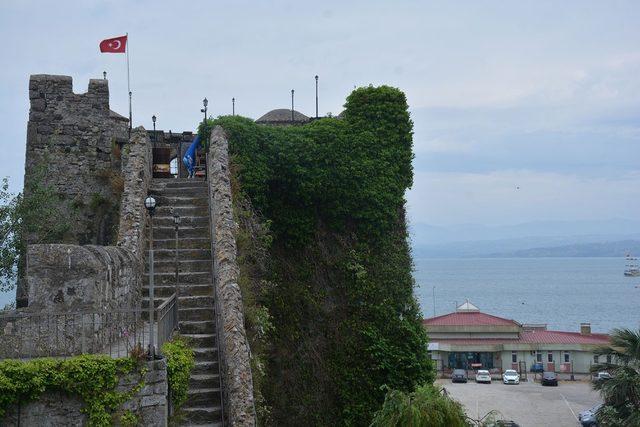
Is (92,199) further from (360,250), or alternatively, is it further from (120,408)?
(120,408)

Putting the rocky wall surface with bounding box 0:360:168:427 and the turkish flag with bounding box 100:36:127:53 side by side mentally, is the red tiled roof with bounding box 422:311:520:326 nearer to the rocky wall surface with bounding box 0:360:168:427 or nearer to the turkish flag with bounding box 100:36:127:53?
the turkish flag with bounding box 100:36:127:53

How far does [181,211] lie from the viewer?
715 inches

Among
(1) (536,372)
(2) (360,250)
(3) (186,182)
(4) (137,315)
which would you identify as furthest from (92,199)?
(1) (536,372)

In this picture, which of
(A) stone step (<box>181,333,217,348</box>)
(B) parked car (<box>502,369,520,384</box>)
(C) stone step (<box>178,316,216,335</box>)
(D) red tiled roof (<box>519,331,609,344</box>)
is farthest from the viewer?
(D) red tiled roof (<box>519,331,609,344</box>)

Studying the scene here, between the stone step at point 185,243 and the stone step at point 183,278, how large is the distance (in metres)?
0.94

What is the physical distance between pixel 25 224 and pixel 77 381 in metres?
11.0

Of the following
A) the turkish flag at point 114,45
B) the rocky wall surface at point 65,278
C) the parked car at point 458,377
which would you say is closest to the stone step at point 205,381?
the rocky wall surface at point 65,278

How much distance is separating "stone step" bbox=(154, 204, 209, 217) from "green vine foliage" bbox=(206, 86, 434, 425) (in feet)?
8.79

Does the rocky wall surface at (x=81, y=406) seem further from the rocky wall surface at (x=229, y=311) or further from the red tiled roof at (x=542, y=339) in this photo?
the red tiled roof at (x=542, y=339)

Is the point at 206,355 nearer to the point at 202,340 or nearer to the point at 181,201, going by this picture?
the point at 202,340

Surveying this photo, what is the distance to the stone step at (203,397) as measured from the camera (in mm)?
13391

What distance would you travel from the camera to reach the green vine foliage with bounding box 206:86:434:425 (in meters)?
21.3

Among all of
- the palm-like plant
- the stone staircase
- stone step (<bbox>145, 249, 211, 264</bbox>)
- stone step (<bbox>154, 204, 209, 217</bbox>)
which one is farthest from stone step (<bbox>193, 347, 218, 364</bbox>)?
the palm-like plant

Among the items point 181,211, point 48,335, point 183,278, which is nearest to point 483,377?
point 181,211
